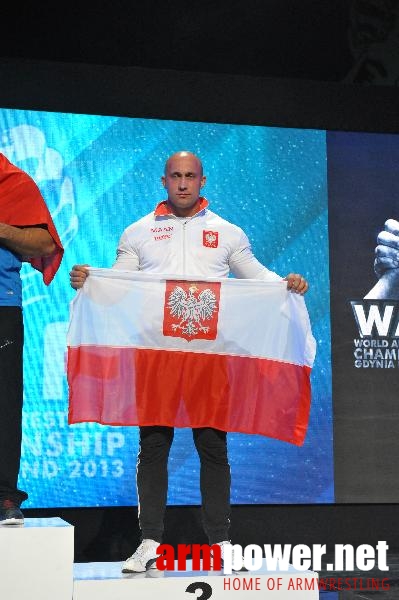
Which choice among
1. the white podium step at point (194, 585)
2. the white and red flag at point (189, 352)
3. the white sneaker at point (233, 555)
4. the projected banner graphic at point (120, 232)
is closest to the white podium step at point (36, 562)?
the white podium step at point (194, 585)

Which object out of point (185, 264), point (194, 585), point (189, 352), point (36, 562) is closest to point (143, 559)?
point (194, 585)

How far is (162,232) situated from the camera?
3355 millimetres

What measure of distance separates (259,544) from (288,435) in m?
1.80

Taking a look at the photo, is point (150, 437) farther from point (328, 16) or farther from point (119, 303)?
point (328, 16)

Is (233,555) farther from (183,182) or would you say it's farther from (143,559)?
(183,182)

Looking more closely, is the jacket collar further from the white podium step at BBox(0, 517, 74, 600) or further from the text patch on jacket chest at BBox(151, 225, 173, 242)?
the white podium step at BBox(0, 517, 74, 600)

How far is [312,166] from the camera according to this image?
17.6 feet

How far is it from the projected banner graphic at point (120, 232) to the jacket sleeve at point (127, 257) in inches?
61.0

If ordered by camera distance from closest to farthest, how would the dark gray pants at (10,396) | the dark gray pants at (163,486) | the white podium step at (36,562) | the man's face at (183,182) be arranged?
1. the white podium step at (36,562)
2. the dark gray pants at (10,396)
3. the dark gray pants at (163,486)
4. the man's face at (183,182)

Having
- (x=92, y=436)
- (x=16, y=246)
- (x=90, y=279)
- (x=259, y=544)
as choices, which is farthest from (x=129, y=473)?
(x=16, y=246)

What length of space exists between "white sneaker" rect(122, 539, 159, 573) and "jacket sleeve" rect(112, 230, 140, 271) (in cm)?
102

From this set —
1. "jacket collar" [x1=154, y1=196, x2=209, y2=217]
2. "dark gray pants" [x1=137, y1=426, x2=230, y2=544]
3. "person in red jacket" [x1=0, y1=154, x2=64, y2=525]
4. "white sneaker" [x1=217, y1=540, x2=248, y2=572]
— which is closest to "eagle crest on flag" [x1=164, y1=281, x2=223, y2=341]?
"jacket collar" [x1=154, y1=196, x2=209, y2=217]

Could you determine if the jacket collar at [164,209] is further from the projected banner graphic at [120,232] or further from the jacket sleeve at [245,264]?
the projected banner graphic at [120,232]

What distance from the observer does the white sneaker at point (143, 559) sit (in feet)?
9.66
